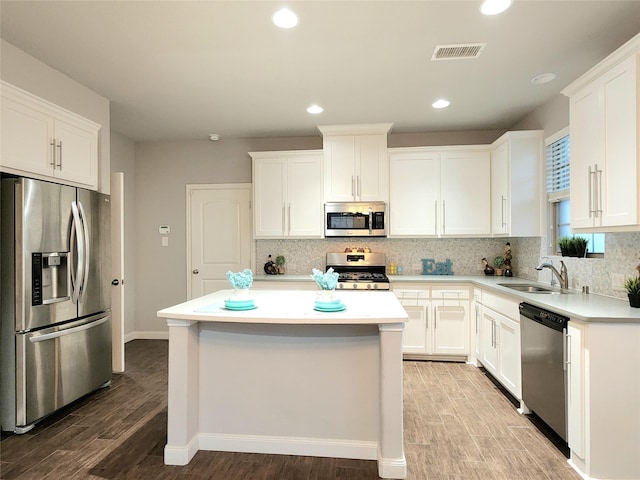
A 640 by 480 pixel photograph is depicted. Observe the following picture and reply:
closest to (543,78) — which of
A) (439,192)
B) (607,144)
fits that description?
(607,144)

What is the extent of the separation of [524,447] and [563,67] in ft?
9.35

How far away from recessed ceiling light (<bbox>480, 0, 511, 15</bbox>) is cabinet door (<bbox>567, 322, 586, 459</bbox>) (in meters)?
1.91

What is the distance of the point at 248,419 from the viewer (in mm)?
2297

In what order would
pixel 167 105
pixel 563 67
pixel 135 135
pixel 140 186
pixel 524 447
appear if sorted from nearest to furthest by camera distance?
1. pixel 524 447
2. pixel 563 67
3. pixel 167 105
4. pixel 135 135
5. pixel 140 186

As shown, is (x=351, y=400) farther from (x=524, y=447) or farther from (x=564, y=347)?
(x=564, y=347)

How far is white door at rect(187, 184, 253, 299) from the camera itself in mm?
4914

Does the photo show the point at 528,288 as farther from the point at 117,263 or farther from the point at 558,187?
the point at 117,263

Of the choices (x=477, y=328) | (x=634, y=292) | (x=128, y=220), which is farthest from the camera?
(x=128, y=220)

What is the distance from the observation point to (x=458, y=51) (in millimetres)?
2602

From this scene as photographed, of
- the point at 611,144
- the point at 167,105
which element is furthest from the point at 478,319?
the point at 167,105

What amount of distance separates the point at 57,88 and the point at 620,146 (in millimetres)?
4116

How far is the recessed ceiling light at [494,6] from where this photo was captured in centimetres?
204

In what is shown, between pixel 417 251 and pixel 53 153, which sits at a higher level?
pixel 53 153

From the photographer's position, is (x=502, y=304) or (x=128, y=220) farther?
(x=128, y=220)
